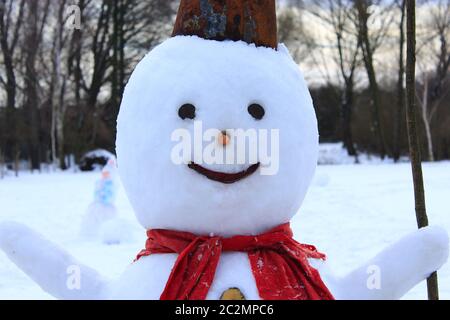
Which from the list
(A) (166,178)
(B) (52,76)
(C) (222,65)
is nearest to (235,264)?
(A) (166,178)

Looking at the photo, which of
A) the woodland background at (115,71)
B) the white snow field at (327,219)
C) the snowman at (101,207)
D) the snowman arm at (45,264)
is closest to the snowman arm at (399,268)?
the snowman arm at (45,264)

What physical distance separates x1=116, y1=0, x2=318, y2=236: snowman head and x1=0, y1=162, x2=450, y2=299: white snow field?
2782 millimetres

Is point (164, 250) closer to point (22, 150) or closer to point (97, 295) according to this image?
point (97, 295)

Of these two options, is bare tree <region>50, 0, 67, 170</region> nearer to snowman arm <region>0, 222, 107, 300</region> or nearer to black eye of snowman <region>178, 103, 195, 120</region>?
snowman arm <region>0, 222, 107, 300</region>

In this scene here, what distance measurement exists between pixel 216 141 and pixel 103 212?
20.0 feet

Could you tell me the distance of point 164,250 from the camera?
91.8 inches

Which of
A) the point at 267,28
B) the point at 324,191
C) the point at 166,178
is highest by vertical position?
the point at 267,28

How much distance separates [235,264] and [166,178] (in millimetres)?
446

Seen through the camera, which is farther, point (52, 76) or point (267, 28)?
point (52, 76)

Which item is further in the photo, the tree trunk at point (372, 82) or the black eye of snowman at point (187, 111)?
the tree trunk at point (372, 82)

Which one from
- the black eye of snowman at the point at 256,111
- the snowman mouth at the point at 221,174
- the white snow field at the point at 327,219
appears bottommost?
the white snow field at the point at 327,219

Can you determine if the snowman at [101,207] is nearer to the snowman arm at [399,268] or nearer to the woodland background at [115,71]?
the snowman arm at [399,268]

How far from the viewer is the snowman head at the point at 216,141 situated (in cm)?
221

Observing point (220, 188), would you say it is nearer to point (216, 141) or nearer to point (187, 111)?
point (216, 141)
